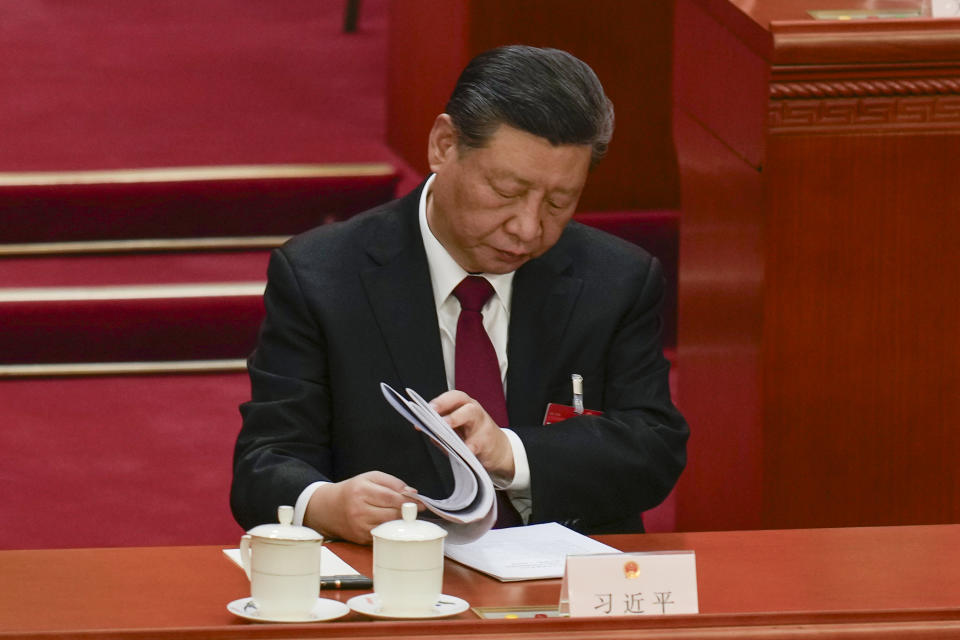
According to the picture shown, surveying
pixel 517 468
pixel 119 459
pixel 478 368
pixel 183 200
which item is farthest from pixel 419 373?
pixel 183 200

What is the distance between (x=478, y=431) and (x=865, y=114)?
3.73 ft

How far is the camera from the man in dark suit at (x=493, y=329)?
2.09 m

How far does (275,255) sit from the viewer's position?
2.29 metres

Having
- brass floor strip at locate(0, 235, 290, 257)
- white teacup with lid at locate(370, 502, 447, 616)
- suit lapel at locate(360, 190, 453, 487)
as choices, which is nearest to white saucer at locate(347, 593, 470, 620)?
white teacup with lid at locate(370, 502, 447, 616)

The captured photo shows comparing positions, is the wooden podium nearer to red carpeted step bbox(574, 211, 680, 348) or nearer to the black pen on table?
the black pen on table

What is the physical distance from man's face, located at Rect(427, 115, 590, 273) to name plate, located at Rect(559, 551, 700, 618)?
0.65 m

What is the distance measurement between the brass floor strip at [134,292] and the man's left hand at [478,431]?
2413 mm

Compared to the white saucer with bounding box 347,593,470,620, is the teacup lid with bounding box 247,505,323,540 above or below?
above

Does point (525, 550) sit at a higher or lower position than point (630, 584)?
lower

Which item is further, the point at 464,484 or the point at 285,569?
the point at 464,484

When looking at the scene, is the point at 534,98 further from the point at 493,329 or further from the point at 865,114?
the point at 865,114

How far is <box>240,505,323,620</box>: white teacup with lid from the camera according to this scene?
159 centimetres

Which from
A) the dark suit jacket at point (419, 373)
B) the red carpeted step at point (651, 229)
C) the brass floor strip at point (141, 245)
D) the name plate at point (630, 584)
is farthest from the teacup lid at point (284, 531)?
the brass floor strip at point (141, 245)

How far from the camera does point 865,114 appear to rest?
280cm
